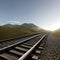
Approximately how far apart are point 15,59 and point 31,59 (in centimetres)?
79

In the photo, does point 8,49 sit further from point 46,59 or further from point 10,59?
point 46,59

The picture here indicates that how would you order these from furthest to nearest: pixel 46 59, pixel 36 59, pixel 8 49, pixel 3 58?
pixel 8 49, pixel 46 59, pixel 36 59, pixel 3 58

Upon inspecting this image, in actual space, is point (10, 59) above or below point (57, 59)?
above

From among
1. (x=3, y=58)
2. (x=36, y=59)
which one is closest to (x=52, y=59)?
(x=36, y=59)

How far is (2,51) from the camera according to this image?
5535mm

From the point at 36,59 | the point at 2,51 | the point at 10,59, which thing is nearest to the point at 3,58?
the point at 10,59

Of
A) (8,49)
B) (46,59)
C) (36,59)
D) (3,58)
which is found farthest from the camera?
(8,49)

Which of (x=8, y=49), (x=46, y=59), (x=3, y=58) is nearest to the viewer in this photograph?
(x=3, y=58)

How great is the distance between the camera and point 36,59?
194 inches

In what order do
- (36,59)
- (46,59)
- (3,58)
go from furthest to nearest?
(46,59)
(36,59)
(3,58)

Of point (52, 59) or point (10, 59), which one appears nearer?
point (10, 59)

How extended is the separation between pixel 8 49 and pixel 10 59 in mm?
1704

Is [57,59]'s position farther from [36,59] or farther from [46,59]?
[36,59]

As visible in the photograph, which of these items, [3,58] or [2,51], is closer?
[3,58]
